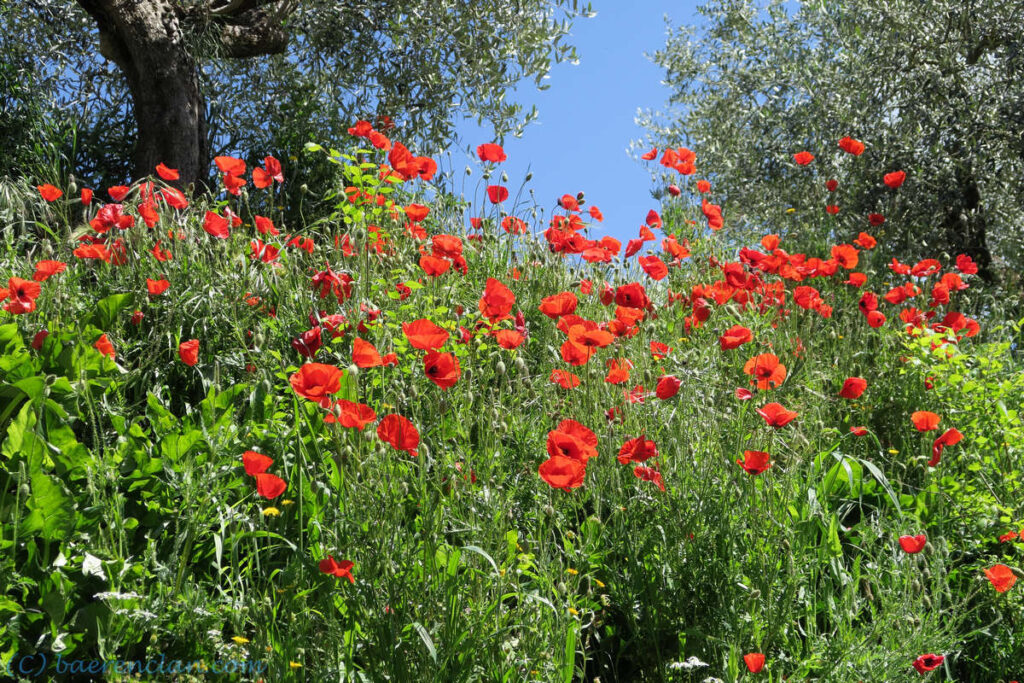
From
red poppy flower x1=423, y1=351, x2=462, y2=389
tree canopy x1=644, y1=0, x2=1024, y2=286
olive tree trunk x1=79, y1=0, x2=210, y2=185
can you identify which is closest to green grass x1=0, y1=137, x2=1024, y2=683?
red poppy flower x1=423, y1=351, x2=462, y2=389

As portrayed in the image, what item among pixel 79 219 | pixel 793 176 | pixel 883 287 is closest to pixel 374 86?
pixel 79 219

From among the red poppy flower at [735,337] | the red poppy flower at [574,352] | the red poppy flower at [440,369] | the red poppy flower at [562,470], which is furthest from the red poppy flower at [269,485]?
the red poppy flower at [735,337]

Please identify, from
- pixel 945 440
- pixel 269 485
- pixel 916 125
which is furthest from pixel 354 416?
pixel 916 125

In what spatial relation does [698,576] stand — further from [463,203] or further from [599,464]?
[463,203]

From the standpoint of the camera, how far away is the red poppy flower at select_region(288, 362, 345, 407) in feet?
6.57

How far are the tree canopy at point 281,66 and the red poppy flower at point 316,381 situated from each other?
5.90 m

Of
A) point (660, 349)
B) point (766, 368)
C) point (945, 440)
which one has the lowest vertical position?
point (945, 440)

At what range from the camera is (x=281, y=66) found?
9039 millimetres

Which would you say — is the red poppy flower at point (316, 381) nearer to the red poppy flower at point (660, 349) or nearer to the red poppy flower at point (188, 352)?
the red poppy flower at point (188, 352)

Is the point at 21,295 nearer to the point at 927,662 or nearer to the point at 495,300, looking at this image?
the point at 495,300

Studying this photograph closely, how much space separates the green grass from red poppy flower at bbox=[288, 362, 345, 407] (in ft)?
0.57

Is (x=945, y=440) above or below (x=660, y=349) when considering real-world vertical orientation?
below

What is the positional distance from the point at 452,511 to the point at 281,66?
767 centimetres

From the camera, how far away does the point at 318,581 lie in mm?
2275
